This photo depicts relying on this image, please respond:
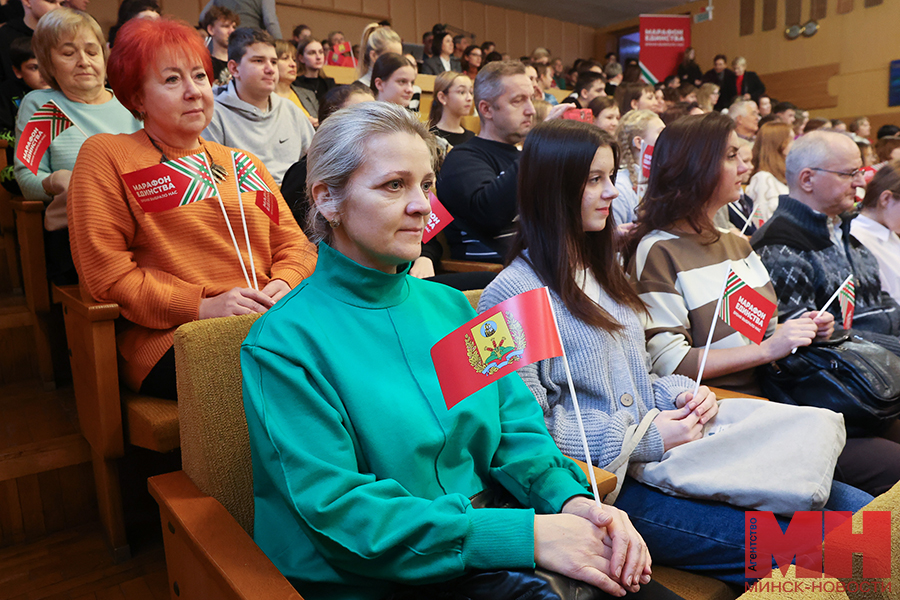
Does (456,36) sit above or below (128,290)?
above

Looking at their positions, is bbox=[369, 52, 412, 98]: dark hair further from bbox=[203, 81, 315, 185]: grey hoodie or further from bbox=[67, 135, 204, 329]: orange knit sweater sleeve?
bbox=[67, 135, 204, 329]: orange knit sweater sleeve

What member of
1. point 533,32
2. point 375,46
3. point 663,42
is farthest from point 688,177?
point 533,32

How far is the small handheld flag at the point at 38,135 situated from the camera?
1.94 m

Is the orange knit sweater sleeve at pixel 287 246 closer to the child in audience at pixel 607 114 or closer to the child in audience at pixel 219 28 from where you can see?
the child in audience at pixel 219 28

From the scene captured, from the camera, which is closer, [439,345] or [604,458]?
[439,345]

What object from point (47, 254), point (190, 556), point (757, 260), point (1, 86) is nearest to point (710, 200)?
point (757, 260)

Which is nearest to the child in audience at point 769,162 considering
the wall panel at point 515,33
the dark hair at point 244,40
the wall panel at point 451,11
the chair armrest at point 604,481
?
the dark hair at point 244,40

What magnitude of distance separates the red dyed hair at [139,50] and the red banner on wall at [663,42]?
9272 mm

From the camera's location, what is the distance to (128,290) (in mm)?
1554

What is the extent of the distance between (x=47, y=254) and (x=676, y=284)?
219 cm

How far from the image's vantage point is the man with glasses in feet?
6.77

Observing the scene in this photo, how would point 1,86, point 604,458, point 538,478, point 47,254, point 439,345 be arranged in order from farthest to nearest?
point 1,86, point 47,254, point 604,458, point 538,478, point 439,345

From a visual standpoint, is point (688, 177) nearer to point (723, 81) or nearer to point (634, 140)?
point (634, 140)

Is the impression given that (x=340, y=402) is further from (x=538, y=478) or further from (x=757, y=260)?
(x=757, y=260)
